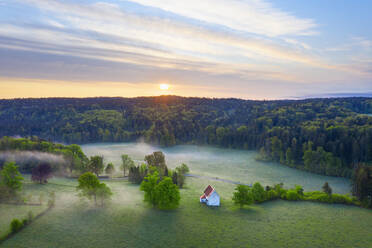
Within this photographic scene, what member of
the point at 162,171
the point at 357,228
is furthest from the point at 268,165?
the point at 357,228

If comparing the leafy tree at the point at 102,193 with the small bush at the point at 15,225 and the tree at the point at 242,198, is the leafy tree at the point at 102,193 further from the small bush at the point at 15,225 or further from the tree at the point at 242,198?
the tree at the point at 242,198

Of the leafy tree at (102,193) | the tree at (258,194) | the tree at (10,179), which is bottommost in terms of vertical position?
the tree at (258,194)

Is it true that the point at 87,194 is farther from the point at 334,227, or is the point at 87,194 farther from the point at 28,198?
the point at 334,227

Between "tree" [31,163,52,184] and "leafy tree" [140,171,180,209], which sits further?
"tree" [31,163,52,184]

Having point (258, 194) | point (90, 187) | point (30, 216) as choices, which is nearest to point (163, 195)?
point (90, 187)

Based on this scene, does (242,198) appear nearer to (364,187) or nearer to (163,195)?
(163,195)

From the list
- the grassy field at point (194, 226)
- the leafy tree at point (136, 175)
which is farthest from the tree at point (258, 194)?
the leafy tree at point (136, 175)

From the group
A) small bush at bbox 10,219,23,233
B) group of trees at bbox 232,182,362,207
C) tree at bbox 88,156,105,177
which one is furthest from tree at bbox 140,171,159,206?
tree at bbox 88,156,105,177

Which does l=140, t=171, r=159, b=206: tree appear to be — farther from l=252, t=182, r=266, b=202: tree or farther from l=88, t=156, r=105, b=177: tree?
l=88, t=156, r=105, b=177: tree
